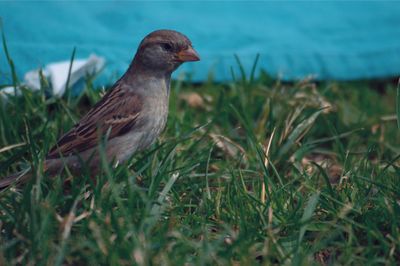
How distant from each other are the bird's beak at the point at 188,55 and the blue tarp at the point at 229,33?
117cm

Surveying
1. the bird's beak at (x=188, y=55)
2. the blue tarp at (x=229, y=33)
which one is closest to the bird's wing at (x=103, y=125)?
the bird's beak at (x=188, y=55)

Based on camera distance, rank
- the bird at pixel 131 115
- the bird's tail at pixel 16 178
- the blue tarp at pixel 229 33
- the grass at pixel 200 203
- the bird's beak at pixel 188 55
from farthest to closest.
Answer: the blue tarp at pixel 229 33 → the bird's beak at pixel 188 55 → the bird at pixel 131 115 → the bird's tail at pixel 16 178 → the grass at pixel 200 203

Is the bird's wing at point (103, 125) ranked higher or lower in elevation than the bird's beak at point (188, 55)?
lower

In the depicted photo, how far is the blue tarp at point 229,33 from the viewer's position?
514cm

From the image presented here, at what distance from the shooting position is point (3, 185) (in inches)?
132

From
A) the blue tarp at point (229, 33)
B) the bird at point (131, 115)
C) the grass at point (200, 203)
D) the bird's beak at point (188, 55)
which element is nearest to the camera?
the grass at point (200, 203)

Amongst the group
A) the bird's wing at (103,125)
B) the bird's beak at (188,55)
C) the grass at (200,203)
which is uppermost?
the bird's beak at (188,55)

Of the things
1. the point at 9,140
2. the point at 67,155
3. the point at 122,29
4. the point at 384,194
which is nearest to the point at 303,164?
the point at 384,194

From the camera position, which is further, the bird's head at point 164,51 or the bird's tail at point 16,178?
the bird's head at point 164,51

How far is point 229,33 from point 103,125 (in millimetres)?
2314

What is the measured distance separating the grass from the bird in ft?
0.34

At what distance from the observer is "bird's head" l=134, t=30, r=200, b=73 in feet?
12.3

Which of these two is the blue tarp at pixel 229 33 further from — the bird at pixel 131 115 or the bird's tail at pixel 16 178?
the bird's tail at pixel 16 178

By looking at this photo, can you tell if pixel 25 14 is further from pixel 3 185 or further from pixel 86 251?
pixel 86 251
